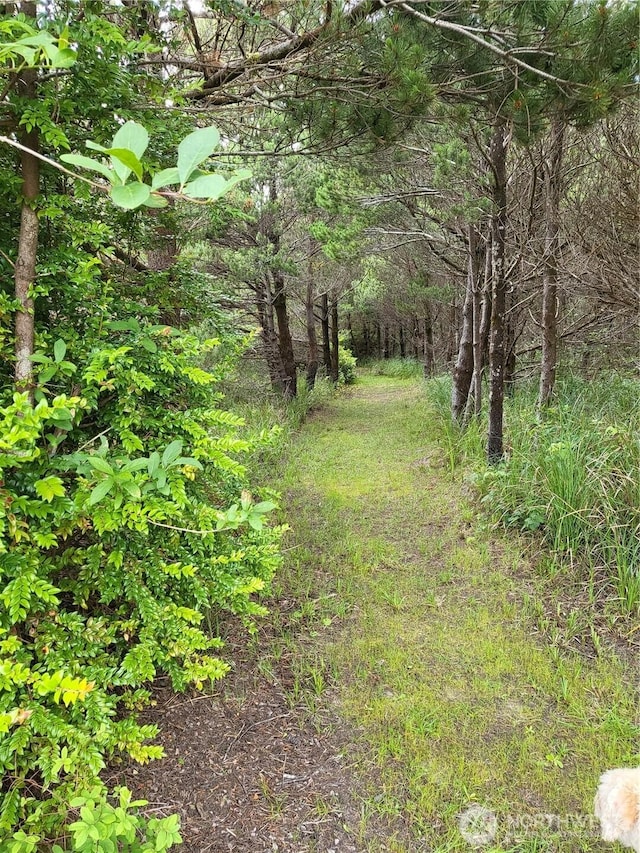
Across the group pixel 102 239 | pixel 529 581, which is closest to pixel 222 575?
pixel 102 239

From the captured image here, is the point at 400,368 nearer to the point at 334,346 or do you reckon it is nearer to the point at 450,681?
the point at 334,346

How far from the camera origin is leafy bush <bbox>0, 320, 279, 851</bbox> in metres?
1.26

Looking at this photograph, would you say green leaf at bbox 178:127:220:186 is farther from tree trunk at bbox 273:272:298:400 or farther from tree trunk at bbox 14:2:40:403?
tree trunk at bbox 273:272:298:400

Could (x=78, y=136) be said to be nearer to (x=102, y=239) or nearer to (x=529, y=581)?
(x=102, y=239)

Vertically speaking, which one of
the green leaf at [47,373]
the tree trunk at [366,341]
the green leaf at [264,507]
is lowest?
the green leaf at [264,507]

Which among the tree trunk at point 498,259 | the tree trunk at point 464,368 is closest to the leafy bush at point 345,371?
the tree trunk at point 464,368

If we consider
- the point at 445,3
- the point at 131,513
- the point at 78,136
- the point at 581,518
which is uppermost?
the point at 445,3

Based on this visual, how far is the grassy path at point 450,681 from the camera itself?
1.76m

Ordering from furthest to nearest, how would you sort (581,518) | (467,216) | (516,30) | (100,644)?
(467,216) < (581,518) < (516,30) < (100,644)

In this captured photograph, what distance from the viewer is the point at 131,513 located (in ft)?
4.67

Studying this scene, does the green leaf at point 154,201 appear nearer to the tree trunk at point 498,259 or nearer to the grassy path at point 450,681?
the grassy path at point 450,681

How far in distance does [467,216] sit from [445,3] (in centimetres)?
233

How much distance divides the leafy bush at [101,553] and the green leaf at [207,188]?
793mm

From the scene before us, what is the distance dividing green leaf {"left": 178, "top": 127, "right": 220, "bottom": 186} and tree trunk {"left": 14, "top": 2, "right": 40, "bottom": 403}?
1174 millimetres
